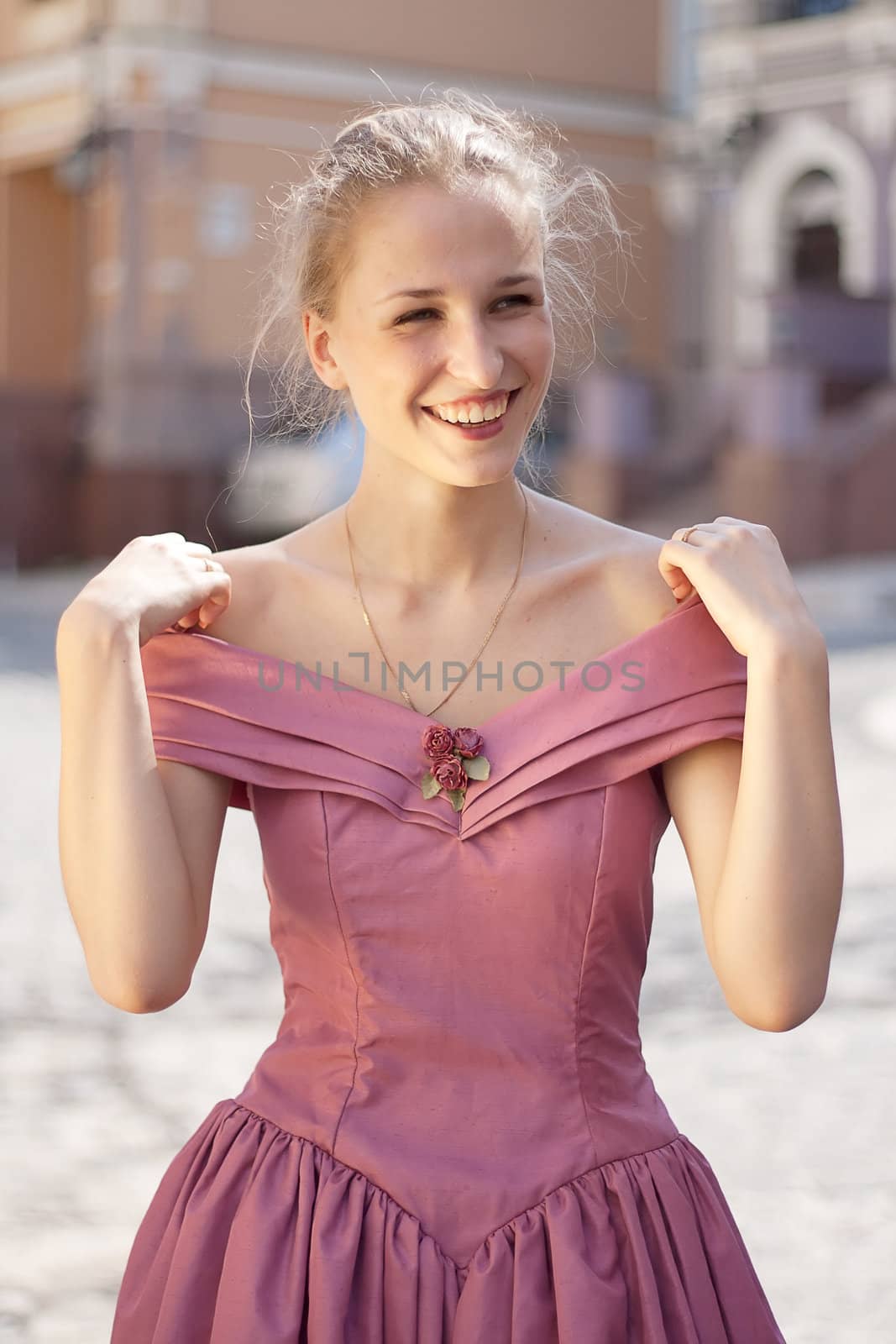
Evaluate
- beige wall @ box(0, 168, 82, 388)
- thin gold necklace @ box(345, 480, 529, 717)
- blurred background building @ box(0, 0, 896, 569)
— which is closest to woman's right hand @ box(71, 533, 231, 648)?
thin gold necklace @ box(345, 480, 529, 717)

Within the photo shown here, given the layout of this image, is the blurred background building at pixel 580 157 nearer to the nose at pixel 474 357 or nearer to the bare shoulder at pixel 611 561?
the bare shoulder at pixel 611 561

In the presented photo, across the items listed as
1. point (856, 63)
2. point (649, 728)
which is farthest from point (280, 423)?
point (856, 63)

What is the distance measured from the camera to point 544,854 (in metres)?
1.60

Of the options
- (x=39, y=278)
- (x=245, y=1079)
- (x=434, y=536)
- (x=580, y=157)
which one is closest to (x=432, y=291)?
(x=434, y=536)

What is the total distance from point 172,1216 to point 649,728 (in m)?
0.64

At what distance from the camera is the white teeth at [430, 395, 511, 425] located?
1.60m

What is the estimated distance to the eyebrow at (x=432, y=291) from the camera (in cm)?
160

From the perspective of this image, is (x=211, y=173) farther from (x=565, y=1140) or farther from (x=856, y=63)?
(x=565, y=1140)

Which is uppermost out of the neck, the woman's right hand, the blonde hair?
the blonde hair

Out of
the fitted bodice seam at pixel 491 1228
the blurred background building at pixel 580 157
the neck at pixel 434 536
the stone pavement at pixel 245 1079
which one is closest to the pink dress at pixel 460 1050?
the fitted bodice seam at pixel 491 1228

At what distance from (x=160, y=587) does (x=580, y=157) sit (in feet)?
44.7

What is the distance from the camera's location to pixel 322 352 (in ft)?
5.77

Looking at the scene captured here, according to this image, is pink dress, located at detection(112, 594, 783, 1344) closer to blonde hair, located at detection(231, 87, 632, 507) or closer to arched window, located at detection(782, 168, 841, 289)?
blonde hair, located at detection(231, 87, 632, 507)

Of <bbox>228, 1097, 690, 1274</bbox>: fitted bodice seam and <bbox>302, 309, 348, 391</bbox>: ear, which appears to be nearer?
<bbox>228, 1097, 690, 1274</bbox>: fitted bodice seam
